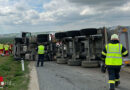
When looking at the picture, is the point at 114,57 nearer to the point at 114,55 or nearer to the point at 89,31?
the point at 114,55

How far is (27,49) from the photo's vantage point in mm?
18859

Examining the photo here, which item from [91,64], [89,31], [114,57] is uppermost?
[89,31]

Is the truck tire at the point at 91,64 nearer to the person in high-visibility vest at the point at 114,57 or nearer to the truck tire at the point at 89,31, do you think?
the truck tire at the point at 89,31

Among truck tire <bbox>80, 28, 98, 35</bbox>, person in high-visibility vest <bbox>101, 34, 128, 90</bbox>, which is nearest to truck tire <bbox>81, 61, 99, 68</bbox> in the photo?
truck tire <bbox>80, 28, 98, 35</bbox>

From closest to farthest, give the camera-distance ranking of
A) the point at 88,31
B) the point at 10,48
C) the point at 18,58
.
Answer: the point at 88,31, the point at 18,58, the point at 10,48

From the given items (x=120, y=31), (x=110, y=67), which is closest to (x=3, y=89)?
(x=110, y=67)

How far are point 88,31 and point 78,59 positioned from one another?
117 inches

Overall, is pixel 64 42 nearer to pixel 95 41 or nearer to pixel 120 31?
pixel 95 41

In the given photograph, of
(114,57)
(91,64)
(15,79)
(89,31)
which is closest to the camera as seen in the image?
(114,57)

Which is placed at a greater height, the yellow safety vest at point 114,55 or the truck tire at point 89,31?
the truck tire at point 89,31

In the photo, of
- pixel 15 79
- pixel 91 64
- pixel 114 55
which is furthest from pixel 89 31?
pixel 114 55

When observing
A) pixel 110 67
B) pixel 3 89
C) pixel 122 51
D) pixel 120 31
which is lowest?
pixel 3 89

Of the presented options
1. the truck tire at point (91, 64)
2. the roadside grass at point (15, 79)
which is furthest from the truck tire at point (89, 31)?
the roadside grass at point (15, 79)

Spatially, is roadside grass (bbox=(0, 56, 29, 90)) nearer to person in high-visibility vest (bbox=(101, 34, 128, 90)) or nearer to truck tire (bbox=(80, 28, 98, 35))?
person in high-visibility vest (bbox=(101, 34, 128, 90))
